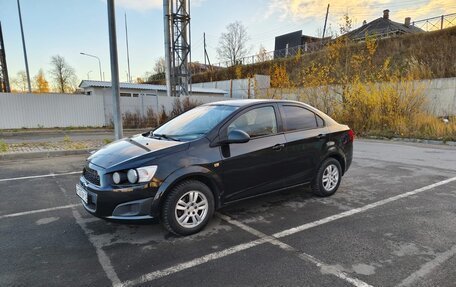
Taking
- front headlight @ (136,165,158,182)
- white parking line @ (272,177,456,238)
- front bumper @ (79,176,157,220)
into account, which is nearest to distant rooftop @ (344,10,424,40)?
white parking line @ (272,177,456,238)

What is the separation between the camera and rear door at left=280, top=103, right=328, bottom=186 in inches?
181

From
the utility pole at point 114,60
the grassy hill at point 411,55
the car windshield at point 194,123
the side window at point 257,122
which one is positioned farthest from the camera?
the grassy hill at point 411,55

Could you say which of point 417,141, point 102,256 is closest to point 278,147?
point 102,256

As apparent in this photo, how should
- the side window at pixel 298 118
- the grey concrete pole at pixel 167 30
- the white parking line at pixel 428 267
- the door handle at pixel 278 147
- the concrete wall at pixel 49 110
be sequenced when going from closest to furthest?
the white parking line at pixel 428 267
the door handle at pixel 278 147
the side window at pixel 298 118
the concrete wall at pixel 49 110
the grey concrete pole at pixel 167 30

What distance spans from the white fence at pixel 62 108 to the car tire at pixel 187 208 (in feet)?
55.4

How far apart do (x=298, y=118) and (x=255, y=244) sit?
2.20m

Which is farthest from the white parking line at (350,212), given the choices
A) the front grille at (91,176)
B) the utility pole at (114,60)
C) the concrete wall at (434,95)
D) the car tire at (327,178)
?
the concrete wall at (434,95)

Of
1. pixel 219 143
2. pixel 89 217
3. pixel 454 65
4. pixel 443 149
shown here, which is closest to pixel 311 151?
pixel 219 143

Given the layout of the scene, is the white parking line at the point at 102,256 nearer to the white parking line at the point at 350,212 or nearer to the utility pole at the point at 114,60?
the white parking line at the point at 350,212

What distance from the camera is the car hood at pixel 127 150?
3576mm

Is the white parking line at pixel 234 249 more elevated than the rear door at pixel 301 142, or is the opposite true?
the rear door at pixel 301 142

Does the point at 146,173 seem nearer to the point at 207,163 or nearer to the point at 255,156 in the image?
the point at 207,163

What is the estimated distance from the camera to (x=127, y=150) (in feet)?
12.5

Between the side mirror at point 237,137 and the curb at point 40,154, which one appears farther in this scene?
the curb at point 40,154
